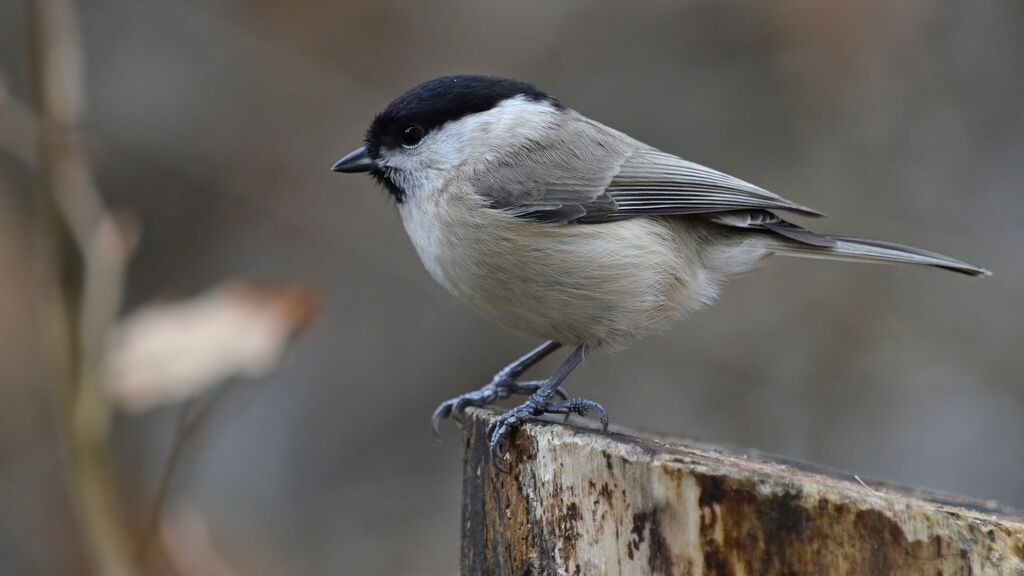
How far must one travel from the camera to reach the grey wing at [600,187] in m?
3.06

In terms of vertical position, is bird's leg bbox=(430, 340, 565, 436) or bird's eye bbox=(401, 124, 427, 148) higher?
bird's eye bbox=(401, 124, 427, 148)

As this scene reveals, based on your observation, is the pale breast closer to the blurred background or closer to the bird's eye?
the bird's eye

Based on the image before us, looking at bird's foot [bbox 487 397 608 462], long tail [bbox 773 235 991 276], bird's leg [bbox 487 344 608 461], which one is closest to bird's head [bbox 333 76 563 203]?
bird's leg [bbox 487 344 608 461]

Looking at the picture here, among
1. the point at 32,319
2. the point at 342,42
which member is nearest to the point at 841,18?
the point at 342,42

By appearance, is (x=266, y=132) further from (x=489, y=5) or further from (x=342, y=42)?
(x=489, y=5)

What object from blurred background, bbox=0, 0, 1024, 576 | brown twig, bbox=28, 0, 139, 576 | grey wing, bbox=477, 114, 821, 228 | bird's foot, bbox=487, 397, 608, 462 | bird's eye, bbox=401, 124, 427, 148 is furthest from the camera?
blurred background, bbox=0, 0, 1024, 576

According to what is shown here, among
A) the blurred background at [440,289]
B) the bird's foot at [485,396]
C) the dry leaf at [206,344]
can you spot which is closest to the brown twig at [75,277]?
the dry leaf at [206,344]

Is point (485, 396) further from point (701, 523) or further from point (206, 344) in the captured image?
point (701, 523)

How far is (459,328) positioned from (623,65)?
78.6 inches

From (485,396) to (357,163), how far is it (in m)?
0.86

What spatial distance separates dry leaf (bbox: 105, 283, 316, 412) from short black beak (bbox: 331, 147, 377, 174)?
557 millimetres

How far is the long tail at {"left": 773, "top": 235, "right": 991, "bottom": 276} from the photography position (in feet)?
10.6

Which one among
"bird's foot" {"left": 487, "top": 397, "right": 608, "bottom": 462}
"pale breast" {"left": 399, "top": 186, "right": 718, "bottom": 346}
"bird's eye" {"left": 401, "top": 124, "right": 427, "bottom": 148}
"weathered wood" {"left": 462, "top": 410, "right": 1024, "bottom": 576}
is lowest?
"weathered wood" {"left": 462, "top": 410, "right": 1024, "bottom": 576}

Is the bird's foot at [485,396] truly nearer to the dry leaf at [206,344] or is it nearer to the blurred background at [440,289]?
the dry leaf at [206,344]
